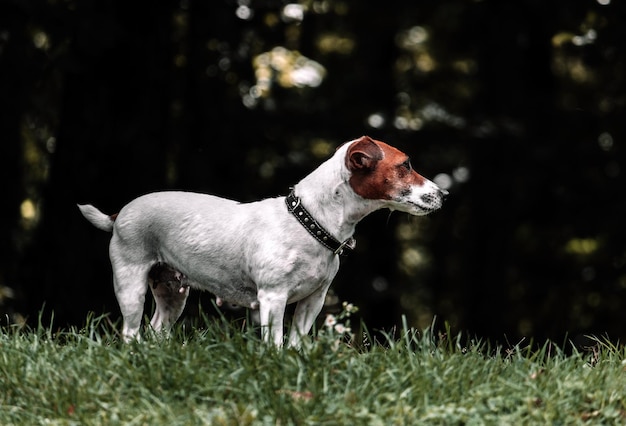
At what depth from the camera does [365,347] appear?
6270 millimetres

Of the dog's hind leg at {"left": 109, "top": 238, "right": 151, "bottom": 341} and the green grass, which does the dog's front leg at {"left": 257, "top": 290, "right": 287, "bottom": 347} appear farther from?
the dog's hind leg at {"left": 109, "top": 238, "right": 151, "bottom": 341}

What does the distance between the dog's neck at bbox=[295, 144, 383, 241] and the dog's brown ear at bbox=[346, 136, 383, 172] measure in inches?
2.5

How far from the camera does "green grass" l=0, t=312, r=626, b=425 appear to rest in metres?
5.12

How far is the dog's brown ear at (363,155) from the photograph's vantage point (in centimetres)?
577

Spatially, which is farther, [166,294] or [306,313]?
[166,294]

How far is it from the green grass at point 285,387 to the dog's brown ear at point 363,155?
3.12 feet

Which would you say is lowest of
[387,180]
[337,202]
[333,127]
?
[333,127]

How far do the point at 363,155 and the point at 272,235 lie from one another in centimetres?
68

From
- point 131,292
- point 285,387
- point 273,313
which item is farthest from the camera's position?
point 131,292

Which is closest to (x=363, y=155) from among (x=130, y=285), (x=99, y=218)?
(x=130, y=285)

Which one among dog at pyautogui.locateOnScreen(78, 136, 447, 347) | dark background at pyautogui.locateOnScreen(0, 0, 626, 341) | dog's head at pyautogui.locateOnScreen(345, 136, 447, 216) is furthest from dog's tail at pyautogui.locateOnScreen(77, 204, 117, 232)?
dark background at pyautogui.locateOnScreen(0, 0, 626, 341)

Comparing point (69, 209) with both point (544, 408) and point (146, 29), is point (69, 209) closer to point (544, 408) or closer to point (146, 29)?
point (146, 29)

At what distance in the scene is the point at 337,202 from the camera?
588 cm

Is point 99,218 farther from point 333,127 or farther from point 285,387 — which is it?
point 333,127
